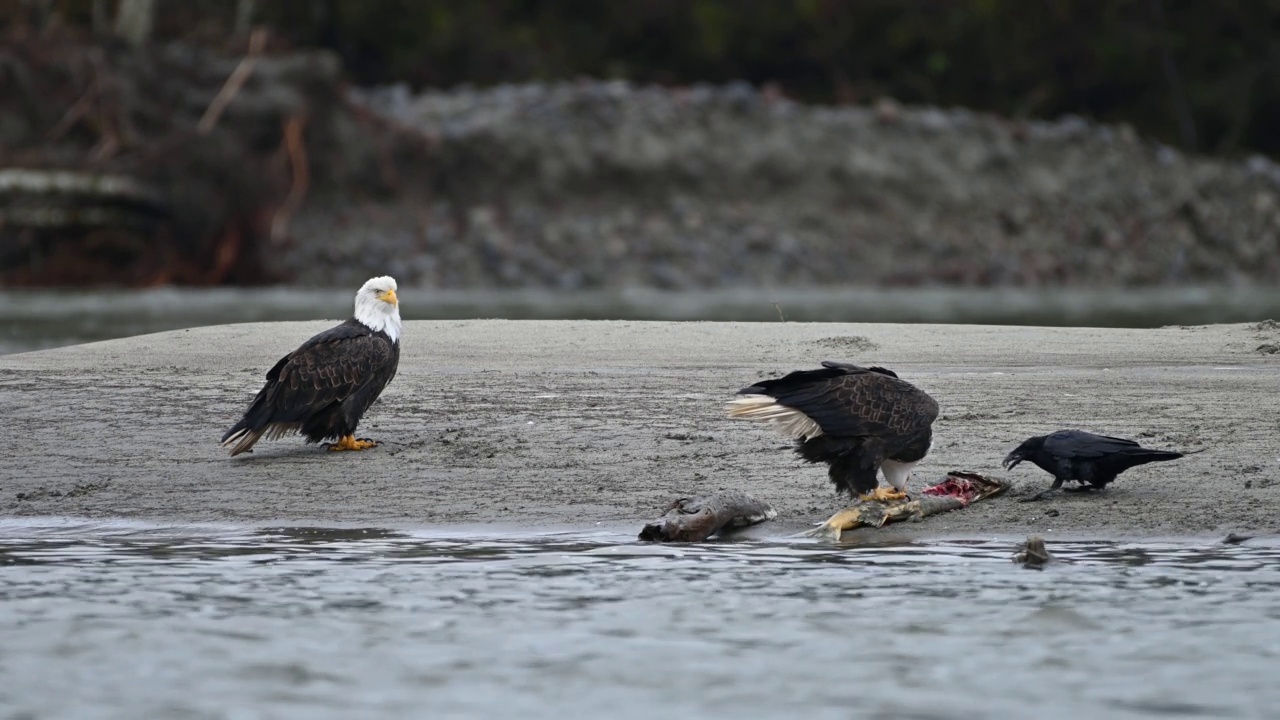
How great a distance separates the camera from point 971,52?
45406mm

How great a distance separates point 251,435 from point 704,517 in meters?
2.92

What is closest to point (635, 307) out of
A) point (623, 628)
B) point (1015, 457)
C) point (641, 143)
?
point (641, 143)

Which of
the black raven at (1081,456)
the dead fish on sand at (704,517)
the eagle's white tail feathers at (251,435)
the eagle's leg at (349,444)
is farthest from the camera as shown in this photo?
the eagle's leg at (349,444)

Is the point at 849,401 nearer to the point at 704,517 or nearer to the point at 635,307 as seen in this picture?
the point at 704,517

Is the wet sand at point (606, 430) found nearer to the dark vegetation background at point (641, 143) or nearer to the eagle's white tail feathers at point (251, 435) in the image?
the eagle's white tail feathers at point (251, 435)

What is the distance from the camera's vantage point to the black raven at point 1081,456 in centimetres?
880

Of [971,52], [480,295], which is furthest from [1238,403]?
[971,52]

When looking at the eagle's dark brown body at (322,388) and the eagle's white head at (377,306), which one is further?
the eagle's white head at (377,306)

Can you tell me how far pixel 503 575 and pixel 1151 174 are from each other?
35.5 meters

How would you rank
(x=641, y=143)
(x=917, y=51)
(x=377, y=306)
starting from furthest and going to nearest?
(x=917, y=51) < (x=641, y=143) < (x=377, y=306)

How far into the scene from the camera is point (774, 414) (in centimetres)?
844

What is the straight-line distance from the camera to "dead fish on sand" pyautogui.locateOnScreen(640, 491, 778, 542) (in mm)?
8422

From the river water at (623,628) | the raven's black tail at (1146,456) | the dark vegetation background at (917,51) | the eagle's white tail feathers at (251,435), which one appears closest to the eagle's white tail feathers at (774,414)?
the river water at (623,628)

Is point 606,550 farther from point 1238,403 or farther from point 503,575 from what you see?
point 1238,403
